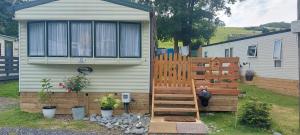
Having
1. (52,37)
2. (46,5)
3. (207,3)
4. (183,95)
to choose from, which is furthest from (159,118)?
(207,3)

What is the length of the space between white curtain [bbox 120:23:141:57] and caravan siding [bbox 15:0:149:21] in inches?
13.5

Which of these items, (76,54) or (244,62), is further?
(244,62)

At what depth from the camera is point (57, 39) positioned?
10.5m

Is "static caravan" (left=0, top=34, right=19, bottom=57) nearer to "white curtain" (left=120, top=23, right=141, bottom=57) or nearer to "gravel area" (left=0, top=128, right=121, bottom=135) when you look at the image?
"white curtain" (left=120, top=23, right=141, bottom=57)

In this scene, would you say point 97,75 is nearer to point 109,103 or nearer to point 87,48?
point 87,48

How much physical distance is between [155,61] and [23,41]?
4.06m

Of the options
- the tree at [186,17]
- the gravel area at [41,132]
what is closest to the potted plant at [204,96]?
the gravel area at [41,132]

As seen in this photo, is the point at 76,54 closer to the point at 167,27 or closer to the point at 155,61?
the point at 155,61

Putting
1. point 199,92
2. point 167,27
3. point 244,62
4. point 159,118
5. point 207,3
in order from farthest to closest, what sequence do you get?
point 207,3
point 167,27
point 244,62
point 199,92
point 159,118

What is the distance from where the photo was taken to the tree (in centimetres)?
2959

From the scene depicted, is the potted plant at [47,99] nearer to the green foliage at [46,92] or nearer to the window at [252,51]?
the green foliage at [46,92]

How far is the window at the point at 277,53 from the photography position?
15874mm

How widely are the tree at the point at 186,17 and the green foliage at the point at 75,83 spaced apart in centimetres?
1970

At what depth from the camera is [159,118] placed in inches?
368
